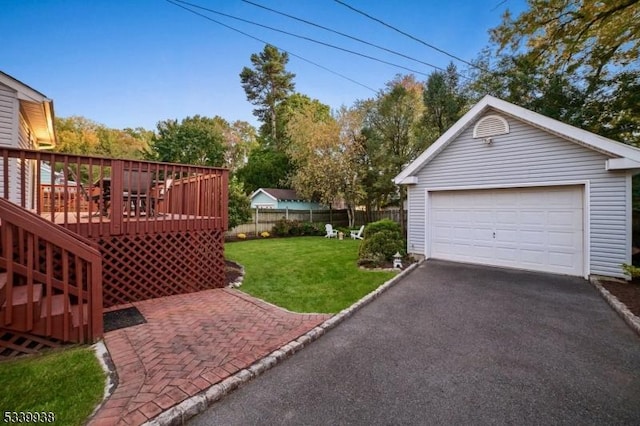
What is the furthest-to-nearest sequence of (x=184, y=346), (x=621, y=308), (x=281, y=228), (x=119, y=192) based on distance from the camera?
(x=281, y=228)
(x=119, y=192)
(x=621, y=308)
(x=184, y=346)

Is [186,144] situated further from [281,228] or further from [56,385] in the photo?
[56,385]

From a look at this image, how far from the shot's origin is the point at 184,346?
3174 mm

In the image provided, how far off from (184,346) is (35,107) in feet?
24.7

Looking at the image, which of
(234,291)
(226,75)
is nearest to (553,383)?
(234,291)

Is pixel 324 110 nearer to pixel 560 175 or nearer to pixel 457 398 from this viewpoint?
pixel 560 175

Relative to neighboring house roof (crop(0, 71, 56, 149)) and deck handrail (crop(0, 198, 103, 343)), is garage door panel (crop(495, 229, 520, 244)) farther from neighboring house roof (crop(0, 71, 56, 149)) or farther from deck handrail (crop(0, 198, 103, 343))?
neighboring house roof (crop(0, 71, 56, 149))

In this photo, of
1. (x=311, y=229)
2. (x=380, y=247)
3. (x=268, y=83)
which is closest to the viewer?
(x=380, y=247)

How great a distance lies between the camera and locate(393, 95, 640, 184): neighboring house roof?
5.66 m

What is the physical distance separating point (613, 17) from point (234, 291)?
1457 cm

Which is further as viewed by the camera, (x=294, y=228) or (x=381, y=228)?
(x=294, y=228)

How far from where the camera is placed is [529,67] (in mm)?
11539

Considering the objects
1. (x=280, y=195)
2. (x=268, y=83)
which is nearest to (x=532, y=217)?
(x=280, y=195)

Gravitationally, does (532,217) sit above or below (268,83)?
below

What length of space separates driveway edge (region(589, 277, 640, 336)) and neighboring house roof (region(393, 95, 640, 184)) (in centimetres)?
255
